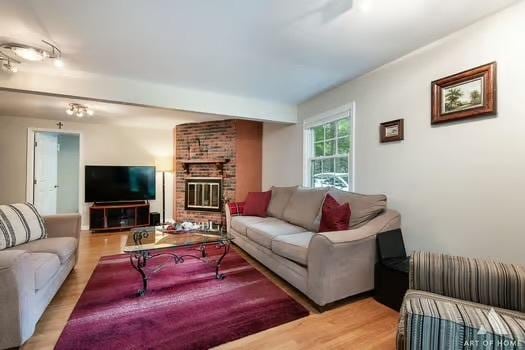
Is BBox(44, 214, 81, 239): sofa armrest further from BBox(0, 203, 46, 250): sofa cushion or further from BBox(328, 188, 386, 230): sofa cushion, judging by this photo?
BBox(328, 188, 386, 230): sofa cushion

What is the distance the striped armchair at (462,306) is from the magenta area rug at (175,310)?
3.19 feet

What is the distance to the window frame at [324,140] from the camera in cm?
305

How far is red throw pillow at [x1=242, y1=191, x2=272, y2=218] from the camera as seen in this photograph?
3.87 meters

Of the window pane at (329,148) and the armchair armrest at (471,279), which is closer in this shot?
Answer: the armchair armrest at (471,279)

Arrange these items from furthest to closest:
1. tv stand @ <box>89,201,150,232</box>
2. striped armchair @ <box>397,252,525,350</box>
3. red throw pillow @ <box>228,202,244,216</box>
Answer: tv stand @ <box>89,201,150,232</box> → red throw pillow @ <box>228,202,244,216</box> → striped armchair @ <box>397,252,525,350</box>

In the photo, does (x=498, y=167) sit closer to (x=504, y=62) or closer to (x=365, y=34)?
(x=504, y=62)

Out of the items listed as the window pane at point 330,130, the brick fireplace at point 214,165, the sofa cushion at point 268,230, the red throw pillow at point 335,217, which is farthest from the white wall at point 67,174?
the red throw pillow at point 335,217

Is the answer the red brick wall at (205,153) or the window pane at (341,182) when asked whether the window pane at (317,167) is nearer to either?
the window pane at (341,182)

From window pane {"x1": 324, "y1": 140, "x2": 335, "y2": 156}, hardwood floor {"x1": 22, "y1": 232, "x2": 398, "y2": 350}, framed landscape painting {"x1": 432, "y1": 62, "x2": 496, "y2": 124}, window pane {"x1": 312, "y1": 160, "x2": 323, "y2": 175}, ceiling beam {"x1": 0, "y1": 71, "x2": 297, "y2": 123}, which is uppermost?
ceiling beam {"x1": 0, "y1": 71, "x2": 297, "y2": 123}

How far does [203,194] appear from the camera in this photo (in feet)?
17.1

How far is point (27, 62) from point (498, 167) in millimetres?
4351

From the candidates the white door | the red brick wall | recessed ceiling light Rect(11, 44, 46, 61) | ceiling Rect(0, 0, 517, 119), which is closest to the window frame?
ceiling Rect(0, 0, 517, 119)

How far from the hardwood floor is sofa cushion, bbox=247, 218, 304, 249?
23.3 inches

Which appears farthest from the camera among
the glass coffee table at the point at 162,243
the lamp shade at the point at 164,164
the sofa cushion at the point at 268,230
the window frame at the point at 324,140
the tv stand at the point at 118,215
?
the lamp shade at the point at 164,164
